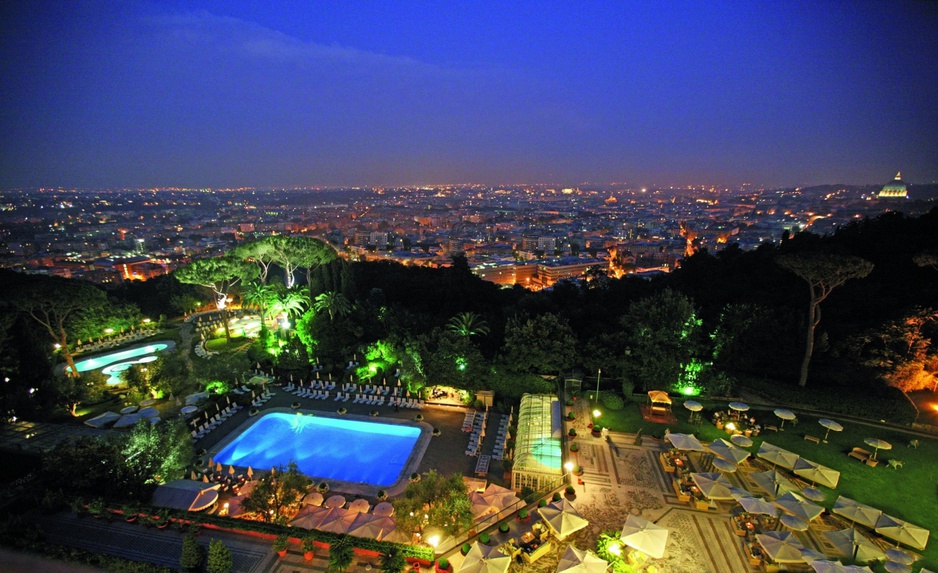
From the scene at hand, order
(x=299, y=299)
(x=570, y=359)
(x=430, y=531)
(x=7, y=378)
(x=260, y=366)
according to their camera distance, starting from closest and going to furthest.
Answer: (x=430, y=531) → (x=7, y=378) → (x=570, y=359) → (x=260, y=366) → (x=299, y=299)

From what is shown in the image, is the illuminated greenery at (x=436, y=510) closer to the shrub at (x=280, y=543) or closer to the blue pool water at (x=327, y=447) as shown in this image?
the shrub at (x=280, y=543)

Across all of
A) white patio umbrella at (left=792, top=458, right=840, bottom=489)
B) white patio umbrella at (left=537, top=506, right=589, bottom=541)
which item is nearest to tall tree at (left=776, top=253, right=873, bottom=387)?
white patio umbrella at (left=792, top=458, right=840, bottom=489)

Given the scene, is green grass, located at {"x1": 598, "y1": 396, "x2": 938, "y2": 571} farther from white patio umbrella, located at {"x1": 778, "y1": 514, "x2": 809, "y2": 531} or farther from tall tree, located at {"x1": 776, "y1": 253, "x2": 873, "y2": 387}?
tall tree, located at {"x1": 776, "y1": 253, "x2": 873, "y2": 387}

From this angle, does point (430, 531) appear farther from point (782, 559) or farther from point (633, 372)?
point (633, 372)

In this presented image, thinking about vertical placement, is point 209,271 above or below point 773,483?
above

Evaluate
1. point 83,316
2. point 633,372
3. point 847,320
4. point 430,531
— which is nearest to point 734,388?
point 633,372

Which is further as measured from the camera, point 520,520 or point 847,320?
point 847,320

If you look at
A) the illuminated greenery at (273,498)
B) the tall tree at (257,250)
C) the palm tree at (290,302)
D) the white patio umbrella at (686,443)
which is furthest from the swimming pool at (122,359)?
the white patio umbrella at (686,443)

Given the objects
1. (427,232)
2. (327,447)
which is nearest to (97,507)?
(327,447)

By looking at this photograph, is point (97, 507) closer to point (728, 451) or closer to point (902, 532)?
point (728, 451)
